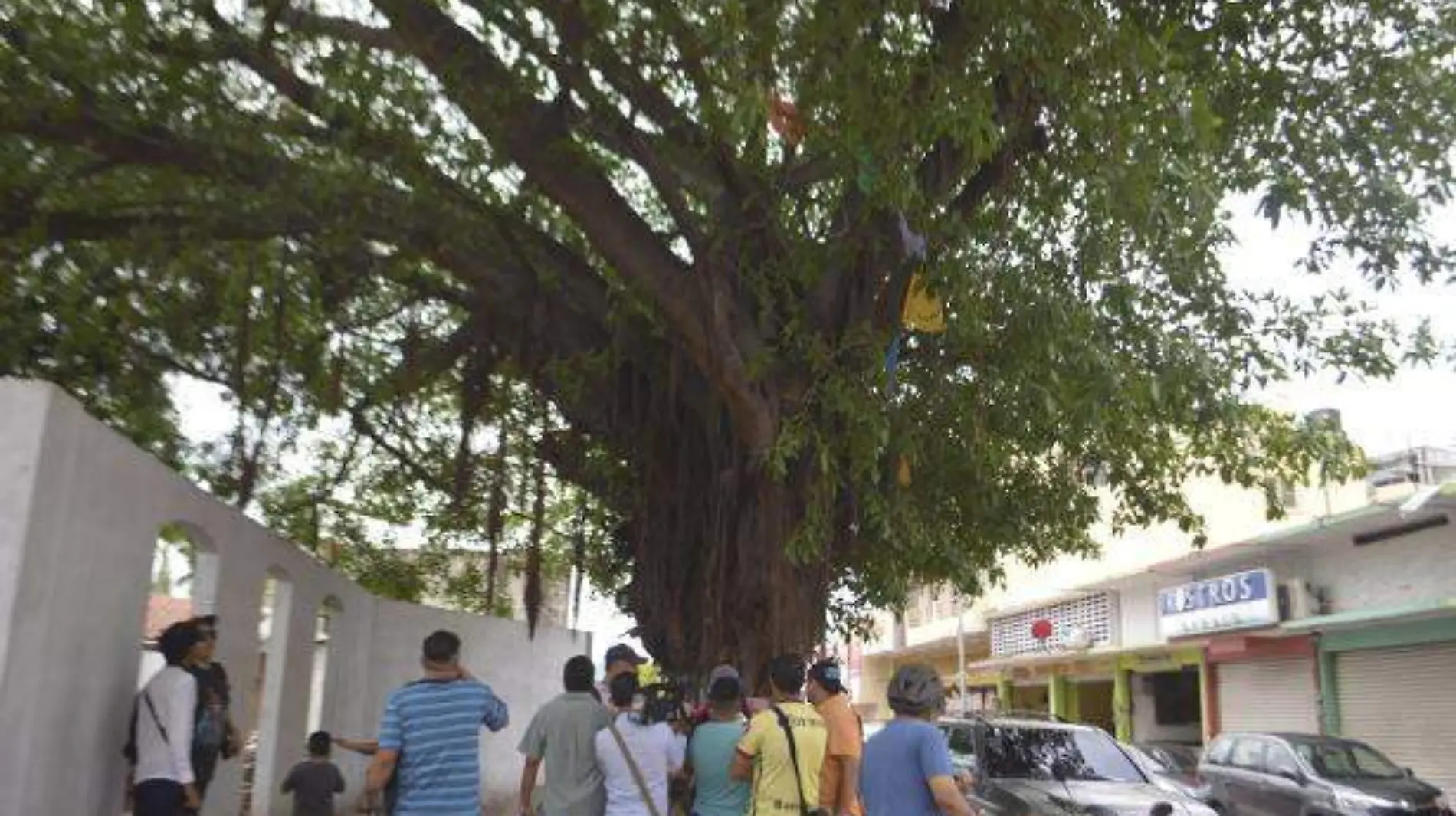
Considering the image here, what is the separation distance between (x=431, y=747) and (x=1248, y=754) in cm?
1313

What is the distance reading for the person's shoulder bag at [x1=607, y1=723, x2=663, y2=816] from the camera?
6.20 meters

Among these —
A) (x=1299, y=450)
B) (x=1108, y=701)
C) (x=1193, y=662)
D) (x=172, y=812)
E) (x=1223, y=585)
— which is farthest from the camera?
(x=1108, y=701)

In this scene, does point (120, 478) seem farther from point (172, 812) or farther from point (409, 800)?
point (409, 800)

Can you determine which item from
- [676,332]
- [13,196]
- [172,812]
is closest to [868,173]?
[676,332]

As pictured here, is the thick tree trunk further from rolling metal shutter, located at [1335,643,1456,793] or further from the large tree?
rolling metal shutter, located at [1335,643,1456,793]

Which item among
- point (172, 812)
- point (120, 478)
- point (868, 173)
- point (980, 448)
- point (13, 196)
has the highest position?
point (13, 196)

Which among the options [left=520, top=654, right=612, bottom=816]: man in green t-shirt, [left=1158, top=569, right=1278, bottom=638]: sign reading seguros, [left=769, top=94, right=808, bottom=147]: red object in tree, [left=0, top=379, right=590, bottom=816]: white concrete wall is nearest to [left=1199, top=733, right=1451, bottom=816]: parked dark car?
[left=1158, top=569, right=1278, bottom=638]: sign reading seguros

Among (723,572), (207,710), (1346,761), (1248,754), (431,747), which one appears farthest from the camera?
(1248,754)

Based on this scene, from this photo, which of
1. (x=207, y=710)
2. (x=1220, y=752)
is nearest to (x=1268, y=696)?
(x=1220, y=752)

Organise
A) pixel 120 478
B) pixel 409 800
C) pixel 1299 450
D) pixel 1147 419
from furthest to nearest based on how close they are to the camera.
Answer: pixel 1299 450 < pixel 1147 419 < pixel 120 478 < pixel 409 800

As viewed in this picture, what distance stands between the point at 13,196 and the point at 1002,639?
28.7 meters

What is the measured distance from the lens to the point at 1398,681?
776 inches

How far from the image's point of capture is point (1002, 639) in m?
34.5

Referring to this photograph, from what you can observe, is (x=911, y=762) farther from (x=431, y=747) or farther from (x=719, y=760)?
(x=431, y=747)
